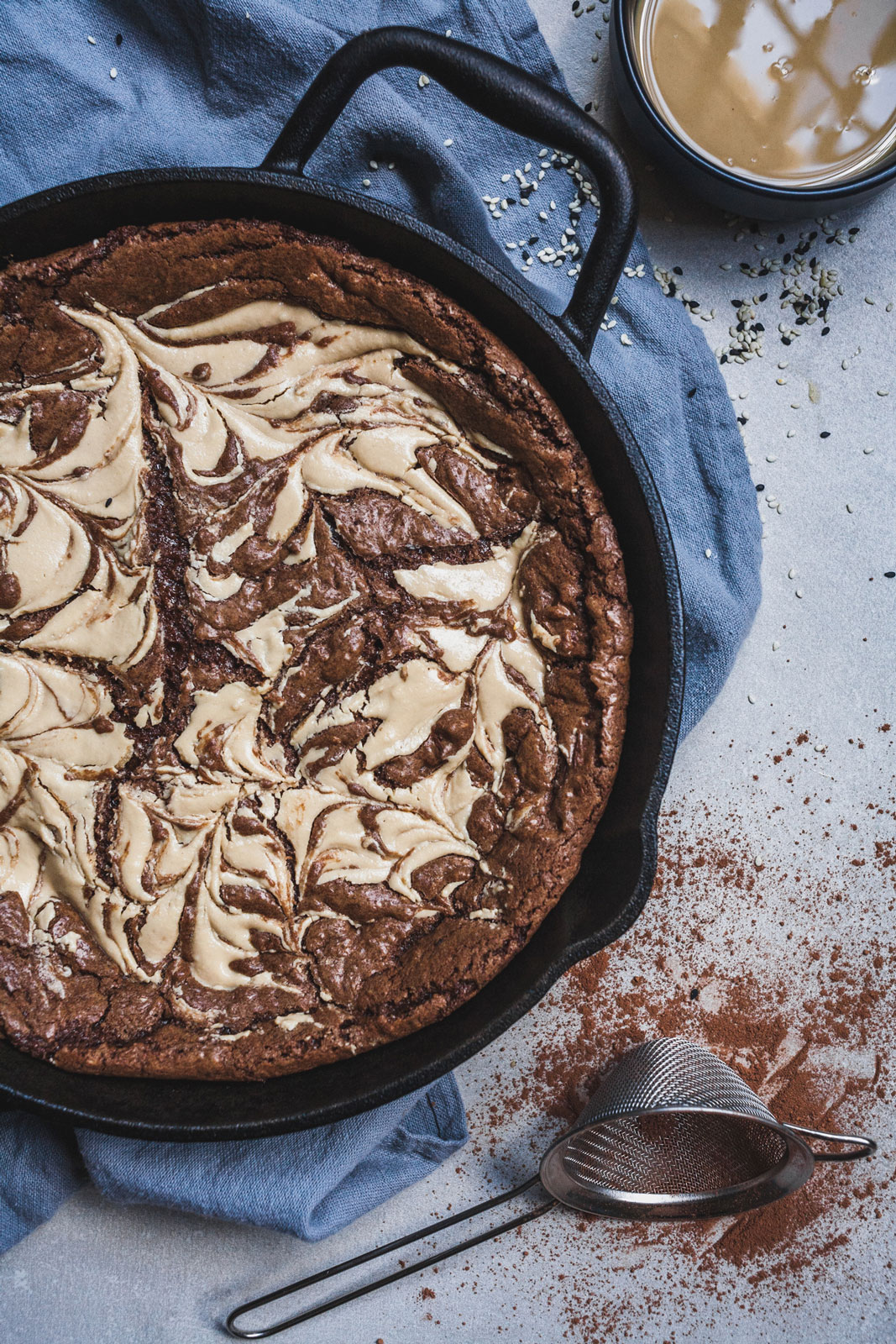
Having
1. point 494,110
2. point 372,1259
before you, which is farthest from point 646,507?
point 372,1259

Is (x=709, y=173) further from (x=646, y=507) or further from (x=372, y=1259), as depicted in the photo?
(x=372, y=1259)

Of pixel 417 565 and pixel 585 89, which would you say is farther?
pixel 585 89

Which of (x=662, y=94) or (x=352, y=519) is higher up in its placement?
(x=662, y=94)

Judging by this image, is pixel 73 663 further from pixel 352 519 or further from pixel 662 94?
pixel 662 94

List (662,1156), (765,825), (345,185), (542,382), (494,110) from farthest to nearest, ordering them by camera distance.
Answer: (662,1156), (765,825), (345,185), (542,382), (494,110)

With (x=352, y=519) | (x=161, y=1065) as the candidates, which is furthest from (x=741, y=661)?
(x=161, y=1065)

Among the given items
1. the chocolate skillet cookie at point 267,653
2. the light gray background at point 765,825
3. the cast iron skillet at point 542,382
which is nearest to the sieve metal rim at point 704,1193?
the light gray background at point 765,825
